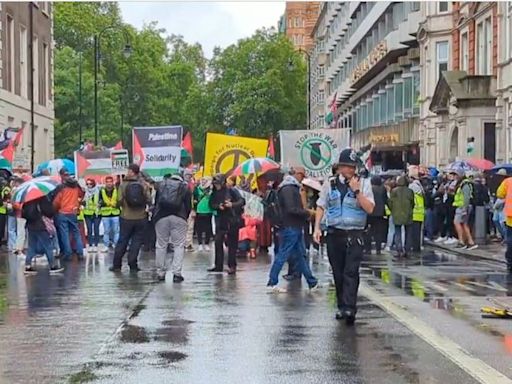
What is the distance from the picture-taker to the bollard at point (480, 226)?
2594 centimetres

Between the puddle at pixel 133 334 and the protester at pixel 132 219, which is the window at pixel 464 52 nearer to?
the protester at pixel 132 219

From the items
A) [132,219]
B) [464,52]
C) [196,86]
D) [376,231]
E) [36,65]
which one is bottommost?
[376,231]

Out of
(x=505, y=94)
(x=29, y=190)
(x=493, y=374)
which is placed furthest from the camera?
(x=505, y=94)

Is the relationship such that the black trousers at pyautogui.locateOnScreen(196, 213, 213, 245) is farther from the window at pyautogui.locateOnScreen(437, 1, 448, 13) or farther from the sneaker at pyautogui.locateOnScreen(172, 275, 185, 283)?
the window at pyautogui.locateOnScreen(437, 1, 448, 13)

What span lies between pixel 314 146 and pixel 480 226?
4.45m

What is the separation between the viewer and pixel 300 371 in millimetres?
8477

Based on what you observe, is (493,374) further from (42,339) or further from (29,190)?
(29,190)

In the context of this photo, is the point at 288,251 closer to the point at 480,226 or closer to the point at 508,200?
the point at 508,200

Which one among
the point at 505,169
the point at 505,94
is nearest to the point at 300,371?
the point at 505,169

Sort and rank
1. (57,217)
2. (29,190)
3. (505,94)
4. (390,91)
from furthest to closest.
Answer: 1. (390,91)
2. (505,94)
3. (57,217)
4. (29,190)

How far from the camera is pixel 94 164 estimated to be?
86.6ft

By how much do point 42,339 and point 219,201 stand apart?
7.71 m

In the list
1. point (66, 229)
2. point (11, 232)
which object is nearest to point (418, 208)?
point (66, 229)

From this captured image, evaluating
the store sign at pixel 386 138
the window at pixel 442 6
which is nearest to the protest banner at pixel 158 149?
the window at pixel 442 6
